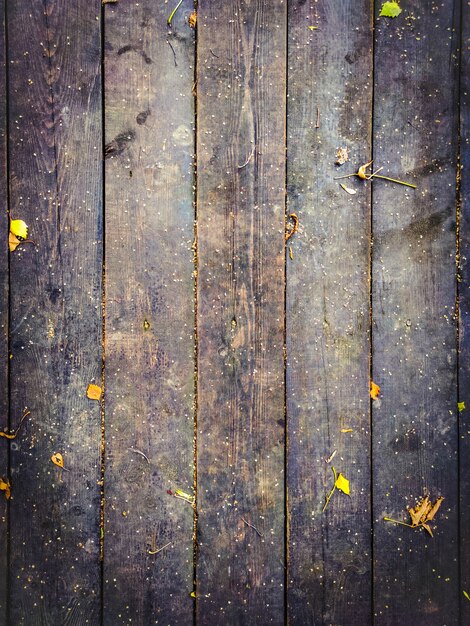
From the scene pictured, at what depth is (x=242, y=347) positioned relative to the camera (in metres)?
1.71

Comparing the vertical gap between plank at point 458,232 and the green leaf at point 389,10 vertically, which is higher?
the green leaf at point 389,10

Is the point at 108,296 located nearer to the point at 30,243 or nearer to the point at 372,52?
the point at 30,243

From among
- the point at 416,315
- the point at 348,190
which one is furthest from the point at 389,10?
the point at 416,315

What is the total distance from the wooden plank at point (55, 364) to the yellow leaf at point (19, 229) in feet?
0.07

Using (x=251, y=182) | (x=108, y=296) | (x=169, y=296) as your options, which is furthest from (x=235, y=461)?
(x=251, y=182)

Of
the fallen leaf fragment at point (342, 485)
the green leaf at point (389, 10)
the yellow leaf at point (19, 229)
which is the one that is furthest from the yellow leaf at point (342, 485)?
the green leaf at point (389, 10)

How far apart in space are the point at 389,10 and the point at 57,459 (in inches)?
84.5

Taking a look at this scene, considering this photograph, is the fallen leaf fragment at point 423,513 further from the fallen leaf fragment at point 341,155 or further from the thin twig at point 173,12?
the thin twig at point 173,12

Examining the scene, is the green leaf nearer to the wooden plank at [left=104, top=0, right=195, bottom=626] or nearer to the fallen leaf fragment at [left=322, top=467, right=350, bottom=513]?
the wooden plank at [left=104, top=0, right=195, bottom=626]

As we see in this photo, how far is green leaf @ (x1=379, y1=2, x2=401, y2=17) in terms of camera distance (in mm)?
1706

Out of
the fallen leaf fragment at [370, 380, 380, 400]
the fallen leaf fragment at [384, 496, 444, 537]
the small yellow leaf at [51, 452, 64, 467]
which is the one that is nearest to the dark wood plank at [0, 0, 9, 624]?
the small yellow leaf at [51, 452, 64, 467]

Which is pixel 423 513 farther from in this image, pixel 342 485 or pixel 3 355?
pixel 3 355

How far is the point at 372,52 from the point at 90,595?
7.73ft

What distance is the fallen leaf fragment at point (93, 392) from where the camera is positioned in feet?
5.56
